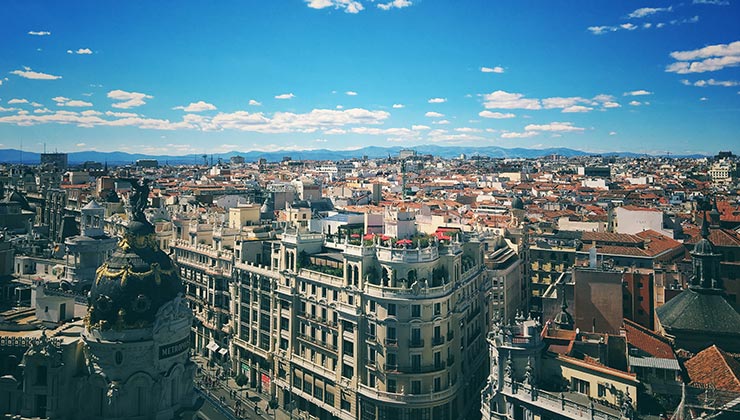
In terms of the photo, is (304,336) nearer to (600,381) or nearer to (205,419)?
(205,419)

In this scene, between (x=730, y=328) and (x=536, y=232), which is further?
(x=536, y=232)

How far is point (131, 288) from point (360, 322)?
24674mm

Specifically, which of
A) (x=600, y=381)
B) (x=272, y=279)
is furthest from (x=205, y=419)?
(x=600, y=381)

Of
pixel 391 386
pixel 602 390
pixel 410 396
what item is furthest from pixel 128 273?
pixel 602 390

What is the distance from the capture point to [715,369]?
4266cm

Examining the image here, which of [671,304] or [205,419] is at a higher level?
[671,304]

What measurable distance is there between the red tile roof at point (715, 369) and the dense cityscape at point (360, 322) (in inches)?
7.7

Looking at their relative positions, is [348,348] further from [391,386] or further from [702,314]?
[702,314]

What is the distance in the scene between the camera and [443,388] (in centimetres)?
6188

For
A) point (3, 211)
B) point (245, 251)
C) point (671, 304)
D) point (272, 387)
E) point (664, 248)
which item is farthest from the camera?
point (3, 211)

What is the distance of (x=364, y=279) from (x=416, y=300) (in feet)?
22.3

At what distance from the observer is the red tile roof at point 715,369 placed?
4022 centimetres

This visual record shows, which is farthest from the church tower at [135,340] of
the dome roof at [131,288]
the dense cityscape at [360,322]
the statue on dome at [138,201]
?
the statue on dome at [138,201]

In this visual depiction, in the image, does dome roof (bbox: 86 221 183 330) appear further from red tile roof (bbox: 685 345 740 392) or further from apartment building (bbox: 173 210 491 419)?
red tile roof (bbox: 685 345 740 392)
